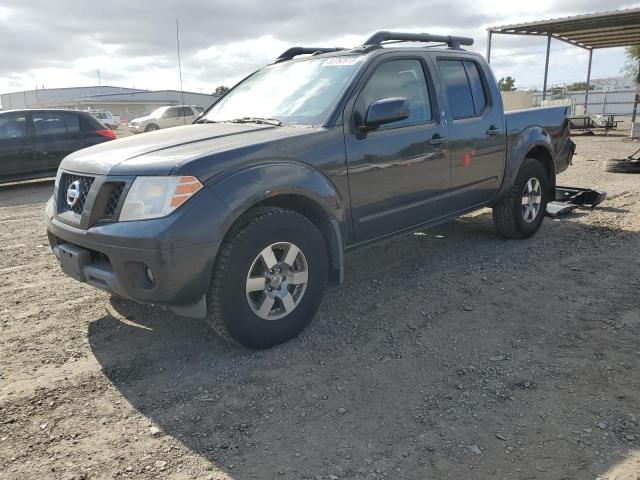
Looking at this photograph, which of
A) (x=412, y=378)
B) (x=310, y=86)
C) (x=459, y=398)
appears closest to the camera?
(x=459, y=398)

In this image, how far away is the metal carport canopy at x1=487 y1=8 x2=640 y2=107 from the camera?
17.7m

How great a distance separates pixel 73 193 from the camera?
3.21 m

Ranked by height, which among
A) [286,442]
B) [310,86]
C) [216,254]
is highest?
[310,86]

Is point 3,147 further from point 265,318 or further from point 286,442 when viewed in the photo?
point 286,442

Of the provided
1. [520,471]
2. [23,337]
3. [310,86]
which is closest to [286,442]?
[520,471]

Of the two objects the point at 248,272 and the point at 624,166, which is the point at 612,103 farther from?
the point at 248,272

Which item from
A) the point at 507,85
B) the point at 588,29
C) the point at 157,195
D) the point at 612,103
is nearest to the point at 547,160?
the point at 157,195

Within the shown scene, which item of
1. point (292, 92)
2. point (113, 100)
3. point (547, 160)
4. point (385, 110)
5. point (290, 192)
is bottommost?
point (547, 160)

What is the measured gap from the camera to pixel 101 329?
145 inches

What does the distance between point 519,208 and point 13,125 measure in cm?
968

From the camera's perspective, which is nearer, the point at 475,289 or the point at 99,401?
the point at 99,401

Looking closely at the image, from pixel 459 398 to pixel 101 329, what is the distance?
2473 mm

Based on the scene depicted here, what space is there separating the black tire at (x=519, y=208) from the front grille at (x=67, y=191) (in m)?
3.99

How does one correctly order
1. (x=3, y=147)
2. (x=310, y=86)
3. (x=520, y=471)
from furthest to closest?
(x=3, y=147), (x=310, y=86), (x=520, y=471)
